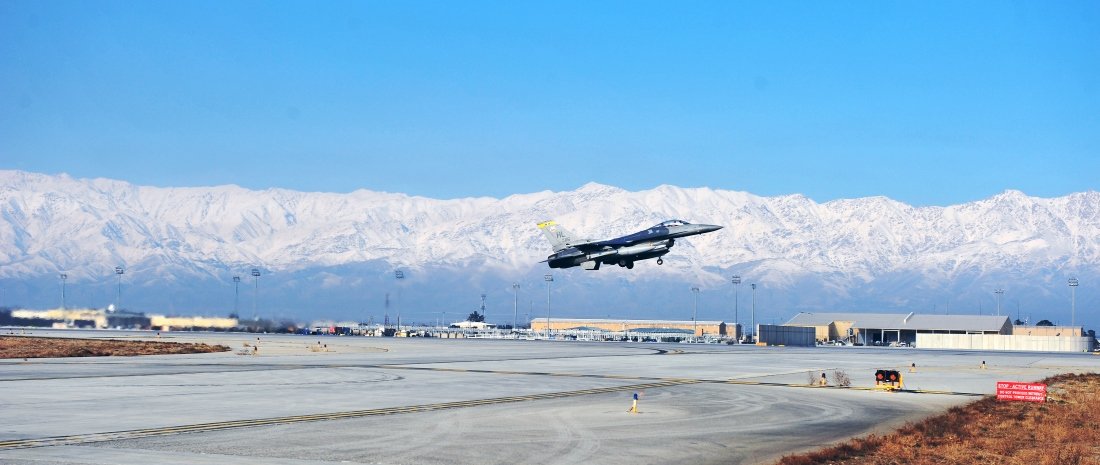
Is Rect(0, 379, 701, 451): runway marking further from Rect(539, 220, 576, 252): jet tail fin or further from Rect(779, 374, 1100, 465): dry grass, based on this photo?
Rect(539, 220, 576, 252): jet tail fin

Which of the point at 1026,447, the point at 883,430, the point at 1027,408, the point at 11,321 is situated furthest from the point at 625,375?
the point at 11,321

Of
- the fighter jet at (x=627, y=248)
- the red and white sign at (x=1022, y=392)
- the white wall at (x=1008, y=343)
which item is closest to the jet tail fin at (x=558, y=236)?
the fighter jet at (x=627, y=248)

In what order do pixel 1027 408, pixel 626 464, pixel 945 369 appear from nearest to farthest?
1. pixel 626 464
2. pixel 1027 408
3. pixel 945 369

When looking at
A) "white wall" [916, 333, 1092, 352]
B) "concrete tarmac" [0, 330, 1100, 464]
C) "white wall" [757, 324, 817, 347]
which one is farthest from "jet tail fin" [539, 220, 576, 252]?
"white wall" [916, 333, 1092, 352]

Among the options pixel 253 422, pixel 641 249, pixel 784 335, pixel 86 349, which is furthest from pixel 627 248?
pixel 784 335

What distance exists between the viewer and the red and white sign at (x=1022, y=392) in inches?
1927

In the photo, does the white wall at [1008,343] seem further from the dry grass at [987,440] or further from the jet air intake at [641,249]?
the dry grass at [987,440]

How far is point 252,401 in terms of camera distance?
141 ft

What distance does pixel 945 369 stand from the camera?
273 ft

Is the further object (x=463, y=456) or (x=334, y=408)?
(x=334, y=408)

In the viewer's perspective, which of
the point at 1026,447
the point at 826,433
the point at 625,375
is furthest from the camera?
the point at 625,375

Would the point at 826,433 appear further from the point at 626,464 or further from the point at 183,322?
the point at 183,322

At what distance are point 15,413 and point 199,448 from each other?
11.8m

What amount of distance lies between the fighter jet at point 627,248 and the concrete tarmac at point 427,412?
51.5 feet
